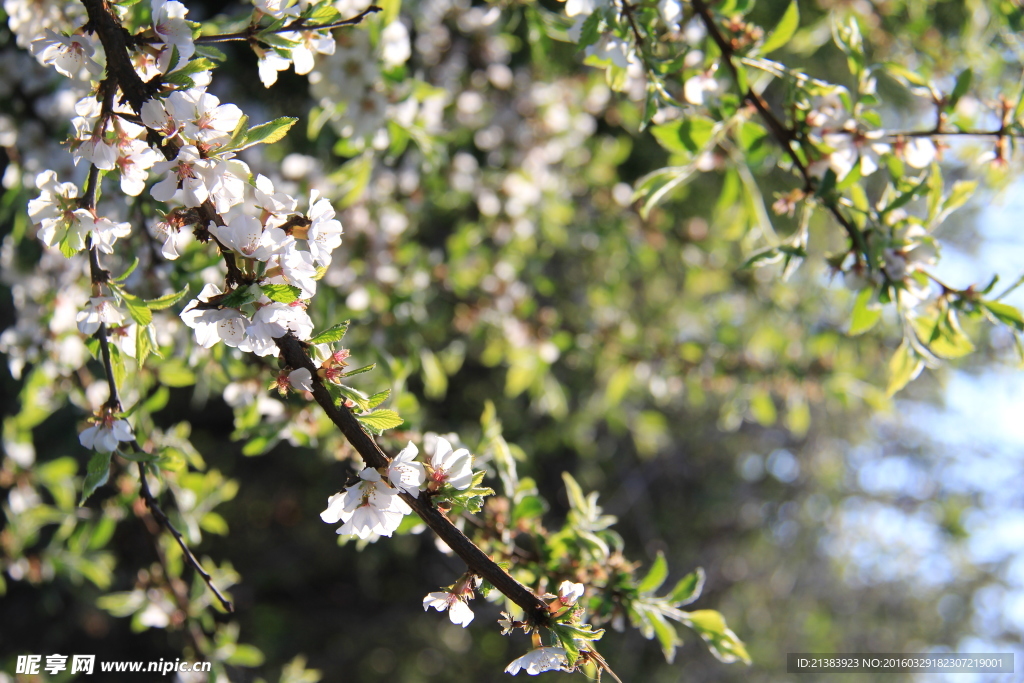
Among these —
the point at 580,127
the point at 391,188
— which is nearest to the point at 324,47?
the point at 391,188

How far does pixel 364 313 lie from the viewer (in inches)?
49.2

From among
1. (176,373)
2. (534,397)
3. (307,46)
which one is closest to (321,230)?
(307,46)

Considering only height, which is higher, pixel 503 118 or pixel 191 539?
pixel 503 118

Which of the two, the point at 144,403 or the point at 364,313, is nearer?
the point at 144,403

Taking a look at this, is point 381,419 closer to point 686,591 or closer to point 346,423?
point 346,423

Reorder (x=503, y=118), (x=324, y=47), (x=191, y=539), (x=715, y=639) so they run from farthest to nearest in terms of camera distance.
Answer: (x=503, y=118), (x=191, y=539), (x=715, y=639), (x=324, y=47)

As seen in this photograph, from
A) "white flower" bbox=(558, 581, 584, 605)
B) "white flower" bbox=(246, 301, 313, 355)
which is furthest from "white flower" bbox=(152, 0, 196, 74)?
"white flower" bbox=(558, 581, 584, 605)

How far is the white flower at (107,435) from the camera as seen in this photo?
71 cm

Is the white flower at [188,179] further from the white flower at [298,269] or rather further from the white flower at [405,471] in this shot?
the white flower at [405,471]

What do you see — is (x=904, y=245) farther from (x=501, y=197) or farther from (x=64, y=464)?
(x=64, y=464)

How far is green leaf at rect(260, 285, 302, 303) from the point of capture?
580 millimetres

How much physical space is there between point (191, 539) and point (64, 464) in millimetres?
478

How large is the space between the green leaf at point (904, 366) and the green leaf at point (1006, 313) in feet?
0.31

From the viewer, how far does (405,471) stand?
618 mm
